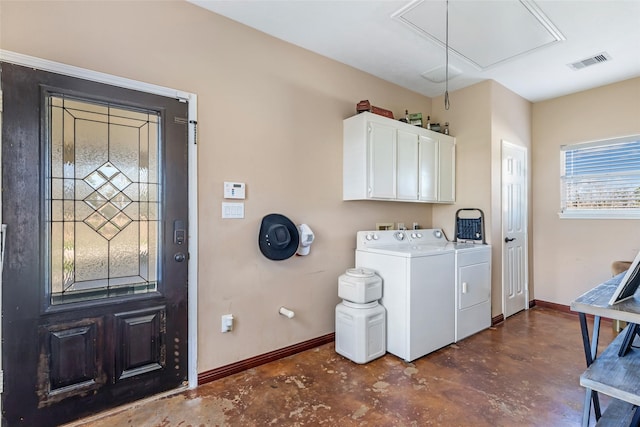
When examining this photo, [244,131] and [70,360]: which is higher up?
[244,131]

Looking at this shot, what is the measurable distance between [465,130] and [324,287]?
2519 mm

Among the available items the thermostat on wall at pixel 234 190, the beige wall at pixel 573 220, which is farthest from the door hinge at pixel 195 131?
the beige wall at pixel 573 220

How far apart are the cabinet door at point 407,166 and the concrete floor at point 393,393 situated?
154 cm

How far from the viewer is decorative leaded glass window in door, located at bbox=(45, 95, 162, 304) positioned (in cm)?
177

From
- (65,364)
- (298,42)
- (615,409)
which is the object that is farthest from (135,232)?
(615,409)

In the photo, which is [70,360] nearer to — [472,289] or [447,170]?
[472,289]

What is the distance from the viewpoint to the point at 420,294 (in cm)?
261

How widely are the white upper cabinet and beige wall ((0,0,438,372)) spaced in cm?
16

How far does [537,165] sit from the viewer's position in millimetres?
4102

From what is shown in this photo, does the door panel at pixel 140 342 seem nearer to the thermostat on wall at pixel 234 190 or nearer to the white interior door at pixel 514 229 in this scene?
the thermostat on wall at pixel 234 190

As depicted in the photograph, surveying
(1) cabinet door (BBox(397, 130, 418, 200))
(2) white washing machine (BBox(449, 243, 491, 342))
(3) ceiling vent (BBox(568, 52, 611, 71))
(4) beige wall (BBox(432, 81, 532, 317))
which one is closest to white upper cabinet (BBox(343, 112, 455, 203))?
(1) cabinet door (BBox(397, 130, 418, 200))

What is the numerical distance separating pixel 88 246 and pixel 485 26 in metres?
3.27

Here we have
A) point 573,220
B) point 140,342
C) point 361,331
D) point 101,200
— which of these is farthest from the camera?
point 573,220

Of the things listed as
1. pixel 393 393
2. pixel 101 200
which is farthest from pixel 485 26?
pixel 101 200
